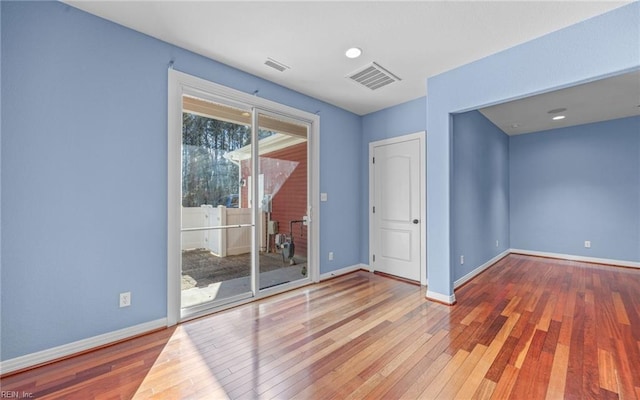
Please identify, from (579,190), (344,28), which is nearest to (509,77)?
(344,28)

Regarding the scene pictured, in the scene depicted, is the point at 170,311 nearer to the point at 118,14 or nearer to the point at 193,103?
the point at 193,103

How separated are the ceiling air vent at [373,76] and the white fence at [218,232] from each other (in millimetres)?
2178

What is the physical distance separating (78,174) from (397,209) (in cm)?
387

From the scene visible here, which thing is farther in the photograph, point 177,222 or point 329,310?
point 329,310

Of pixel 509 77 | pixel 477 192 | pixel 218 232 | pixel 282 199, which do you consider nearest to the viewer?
pixel 509 77

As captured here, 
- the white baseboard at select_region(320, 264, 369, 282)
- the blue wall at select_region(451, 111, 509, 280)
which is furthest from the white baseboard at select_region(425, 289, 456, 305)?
the white baseboard at select_region(320, 264, 369, 282)

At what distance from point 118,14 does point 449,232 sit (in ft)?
12.9

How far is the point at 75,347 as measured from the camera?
2109 mm

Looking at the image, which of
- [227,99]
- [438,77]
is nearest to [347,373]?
[227,99]

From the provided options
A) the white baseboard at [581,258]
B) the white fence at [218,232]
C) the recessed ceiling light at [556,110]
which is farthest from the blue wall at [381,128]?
the white baseboard at [581,258]

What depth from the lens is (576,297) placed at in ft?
11.0

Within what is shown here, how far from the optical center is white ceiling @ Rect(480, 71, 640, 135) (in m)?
3.51

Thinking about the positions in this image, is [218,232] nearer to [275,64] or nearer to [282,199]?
[282,199]

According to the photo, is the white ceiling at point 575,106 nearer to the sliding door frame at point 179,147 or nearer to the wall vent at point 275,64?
the wall vent at point 275,64
